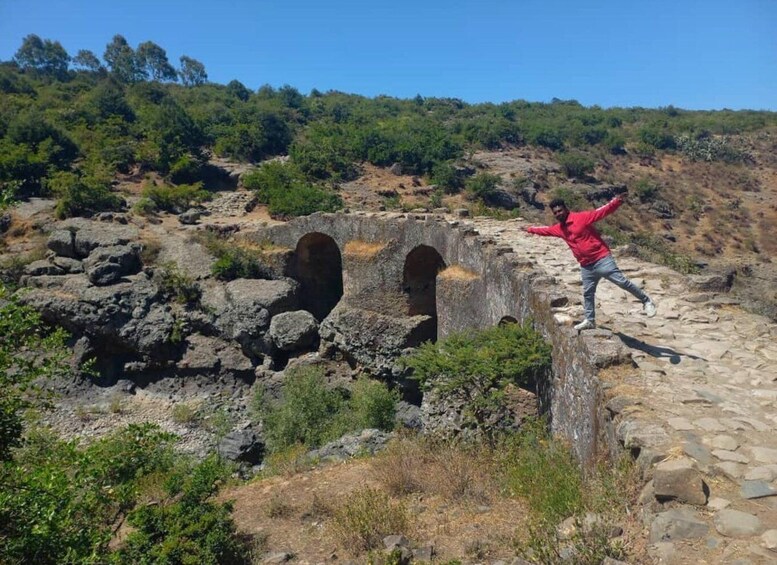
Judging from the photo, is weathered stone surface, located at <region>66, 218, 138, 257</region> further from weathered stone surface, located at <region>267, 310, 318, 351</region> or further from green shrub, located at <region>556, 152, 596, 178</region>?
green shrub, located at <region>556, 152, 596, 178</region>

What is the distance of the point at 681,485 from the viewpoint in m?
3.36

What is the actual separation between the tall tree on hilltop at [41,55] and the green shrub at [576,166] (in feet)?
151

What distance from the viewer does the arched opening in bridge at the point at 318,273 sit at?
17344 mm

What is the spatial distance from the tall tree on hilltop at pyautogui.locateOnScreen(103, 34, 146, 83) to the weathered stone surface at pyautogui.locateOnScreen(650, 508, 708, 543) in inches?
2341

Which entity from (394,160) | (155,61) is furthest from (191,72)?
(394,160)

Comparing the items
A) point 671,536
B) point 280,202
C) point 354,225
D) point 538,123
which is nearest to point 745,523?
point 671,536

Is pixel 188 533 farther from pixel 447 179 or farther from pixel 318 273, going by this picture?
pixel 447 179

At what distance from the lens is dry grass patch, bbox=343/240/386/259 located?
48.6 ft

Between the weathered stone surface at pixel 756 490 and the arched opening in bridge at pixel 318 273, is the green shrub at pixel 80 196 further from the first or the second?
the weathered stone surface at pixel 756 490

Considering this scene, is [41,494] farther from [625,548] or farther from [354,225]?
[354,225]

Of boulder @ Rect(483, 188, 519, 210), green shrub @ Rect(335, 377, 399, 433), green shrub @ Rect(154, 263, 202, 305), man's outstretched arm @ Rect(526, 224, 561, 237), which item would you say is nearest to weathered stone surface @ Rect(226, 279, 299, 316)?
green shrub @ Rect(154, 263, 202, 305)

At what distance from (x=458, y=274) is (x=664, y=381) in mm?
7166

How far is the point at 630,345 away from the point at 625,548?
2805 mm

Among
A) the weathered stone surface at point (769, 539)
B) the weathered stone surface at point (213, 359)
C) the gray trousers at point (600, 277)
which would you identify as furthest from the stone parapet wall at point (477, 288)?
the weathered stone surface at point (213, 359)
